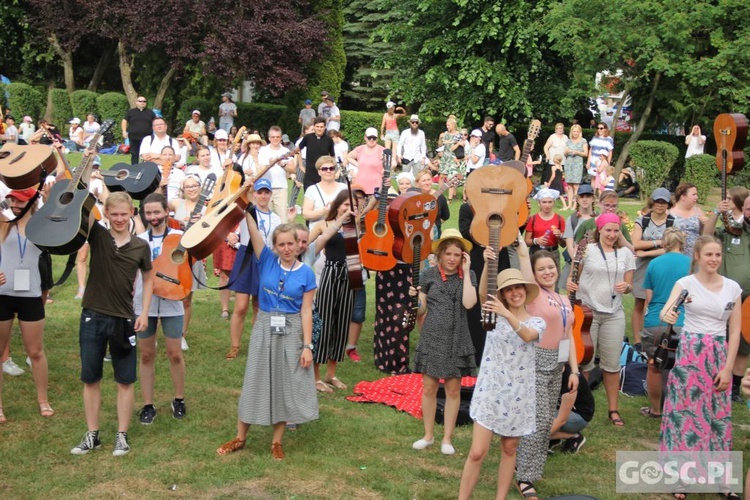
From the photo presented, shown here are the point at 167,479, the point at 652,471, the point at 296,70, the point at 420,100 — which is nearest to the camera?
the point at 167,479

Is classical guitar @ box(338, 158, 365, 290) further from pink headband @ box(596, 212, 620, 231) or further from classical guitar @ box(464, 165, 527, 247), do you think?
pink headband @ box(596, 212, 620, 231)

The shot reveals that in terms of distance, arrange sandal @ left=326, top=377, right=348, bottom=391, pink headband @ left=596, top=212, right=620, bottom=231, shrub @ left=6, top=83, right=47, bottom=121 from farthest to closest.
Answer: shrub @ left=6, top=83, right=47, bottom=121 < sandal @ left=326, top=377, right=348, bottom=391 < pink headband @ left=596, top=212, right=620, bottom=231

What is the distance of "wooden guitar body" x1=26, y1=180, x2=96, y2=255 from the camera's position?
618 centimetres

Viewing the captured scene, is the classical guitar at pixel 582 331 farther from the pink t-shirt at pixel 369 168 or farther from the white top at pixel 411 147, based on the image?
the white top at pixel 411 147

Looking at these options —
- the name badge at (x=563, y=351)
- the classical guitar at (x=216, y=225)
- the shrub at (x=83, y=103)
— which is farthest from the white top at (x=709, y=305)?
the shrub at (x=83, y=103)

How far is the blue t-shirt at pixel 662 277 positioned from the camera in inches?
322

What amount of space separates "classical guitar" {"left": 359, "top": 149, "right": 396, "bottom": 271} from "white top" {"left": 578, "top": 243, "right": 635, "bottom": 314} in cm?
193

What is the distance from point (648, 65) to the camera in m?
22.8

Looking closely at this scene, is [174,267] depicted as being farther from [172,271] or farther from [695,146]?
[695,146]

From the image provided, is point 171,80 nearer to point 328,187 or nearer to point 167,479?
point 328,187

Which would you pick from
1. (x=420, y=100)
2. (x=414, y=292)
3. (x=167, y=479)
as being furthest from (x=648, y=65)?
(x=167, y=479)

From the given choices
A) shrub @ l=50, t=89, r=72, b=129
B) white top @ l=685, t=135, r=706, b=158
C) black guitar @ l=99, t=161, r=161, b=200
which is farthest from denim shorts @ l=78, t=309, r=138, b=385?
shrub @ l=50, t=89, r=72, b=129

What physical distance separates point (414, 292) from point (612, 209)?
3.00 meters

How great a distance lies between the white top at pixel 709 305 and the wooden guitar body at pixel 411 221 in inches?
105
